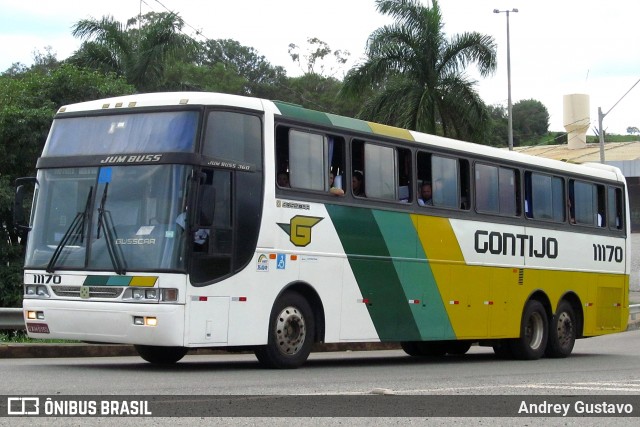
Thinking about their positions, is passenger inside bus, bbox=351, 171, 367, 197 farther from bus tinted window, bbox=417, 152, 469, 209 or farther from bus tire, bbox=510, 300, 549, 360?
bus tire, bbox=510, 300, 549, 360

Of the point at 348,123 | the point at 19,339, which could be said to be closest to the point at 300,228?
the point at 348,123

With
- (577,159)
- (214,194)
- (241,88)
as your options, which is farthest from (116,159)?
(241,88)

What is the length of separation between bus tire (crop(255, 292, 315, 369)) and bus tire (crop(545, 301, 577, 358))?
7.14 meters

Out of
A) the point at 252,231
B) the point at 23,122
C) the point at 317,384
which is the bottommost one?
the point at 317,384

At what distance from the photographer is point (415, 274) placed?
661 inches

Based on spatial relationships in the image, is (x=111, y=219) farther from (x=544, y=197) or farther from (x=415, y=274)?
(x=544, y=197)

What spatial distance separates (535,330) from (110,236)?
30.8 feet

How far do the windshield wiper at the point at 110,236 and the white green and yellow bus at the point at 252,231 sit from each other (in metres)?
0.02

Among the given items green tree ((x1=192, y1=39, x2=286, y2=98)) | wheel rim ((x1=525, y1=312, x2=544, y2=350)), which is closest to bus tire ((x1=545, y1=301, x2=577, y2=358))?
wheel rim ((x1=525, y1=312, x2=544, y2=350))

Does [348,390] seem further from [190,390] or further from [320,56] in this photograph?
[320,56]

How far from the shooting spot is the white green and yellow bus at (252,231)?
13.1 metres

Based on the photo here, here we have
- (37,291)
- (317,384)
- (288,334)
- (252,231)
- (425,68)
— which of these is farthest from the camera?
(425,68)

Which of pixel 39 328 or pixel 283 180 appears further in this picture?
pixel 283 180

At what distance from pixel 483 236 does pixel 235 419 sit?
10436mm
